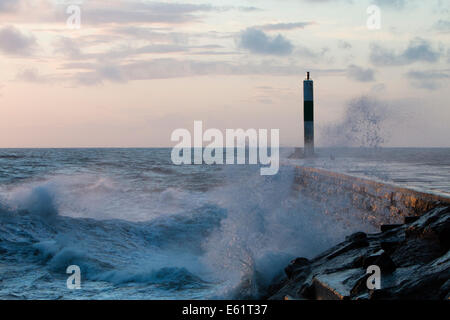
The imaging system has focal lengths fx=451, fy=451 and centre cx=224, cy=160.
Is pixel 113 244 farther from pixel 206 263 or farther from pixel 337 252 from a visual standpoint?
pixel 337 252

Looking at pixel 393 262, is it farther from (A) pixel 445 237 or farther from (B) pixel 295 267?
(B) pixel 295 267

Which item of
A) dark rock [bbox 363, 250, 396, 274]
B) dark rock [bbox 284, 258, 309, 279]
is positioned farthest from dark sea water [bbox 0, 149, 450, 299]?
dark rock [bbox 363, 250, 396, 274]

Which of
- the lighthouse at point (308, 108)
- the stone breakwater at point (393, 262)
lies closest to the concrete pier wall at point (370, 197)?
the stone breakwater at point (393, 262)

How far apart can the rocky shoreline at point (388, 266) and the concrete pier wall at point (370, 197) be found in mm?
396

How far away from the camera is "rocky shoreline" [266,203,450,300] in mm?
2830

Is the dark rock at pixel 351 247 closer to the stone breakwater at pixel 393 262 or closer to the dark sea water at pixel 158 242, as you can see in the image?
the stone breakwater at pixel 393 262

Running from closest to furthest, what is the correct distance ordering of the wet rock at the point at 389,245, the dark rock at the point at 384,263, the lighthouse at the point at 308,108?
the dark rock at the point at 384,263
the wet rock at the point at 389,245
the lighthouse at the point at 308,108

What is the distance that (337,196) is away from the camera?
7699 mm

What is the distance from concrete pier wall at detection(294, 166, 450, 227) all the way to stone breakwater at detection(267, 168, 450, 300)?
0.01m

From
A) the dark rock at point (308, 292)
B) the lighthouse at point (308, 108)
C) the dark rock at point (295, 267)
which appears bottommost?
the dark rock at point (295, 267)

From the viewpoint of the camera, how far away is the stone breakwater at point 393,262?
2858 millimetres

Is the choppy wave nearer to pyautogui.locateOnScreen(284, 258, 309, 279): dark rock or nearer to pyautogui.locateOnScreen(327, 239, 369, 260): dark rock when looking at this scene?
pyautogui.locateOnScreen(284, 258, 309, 279): dark rock
